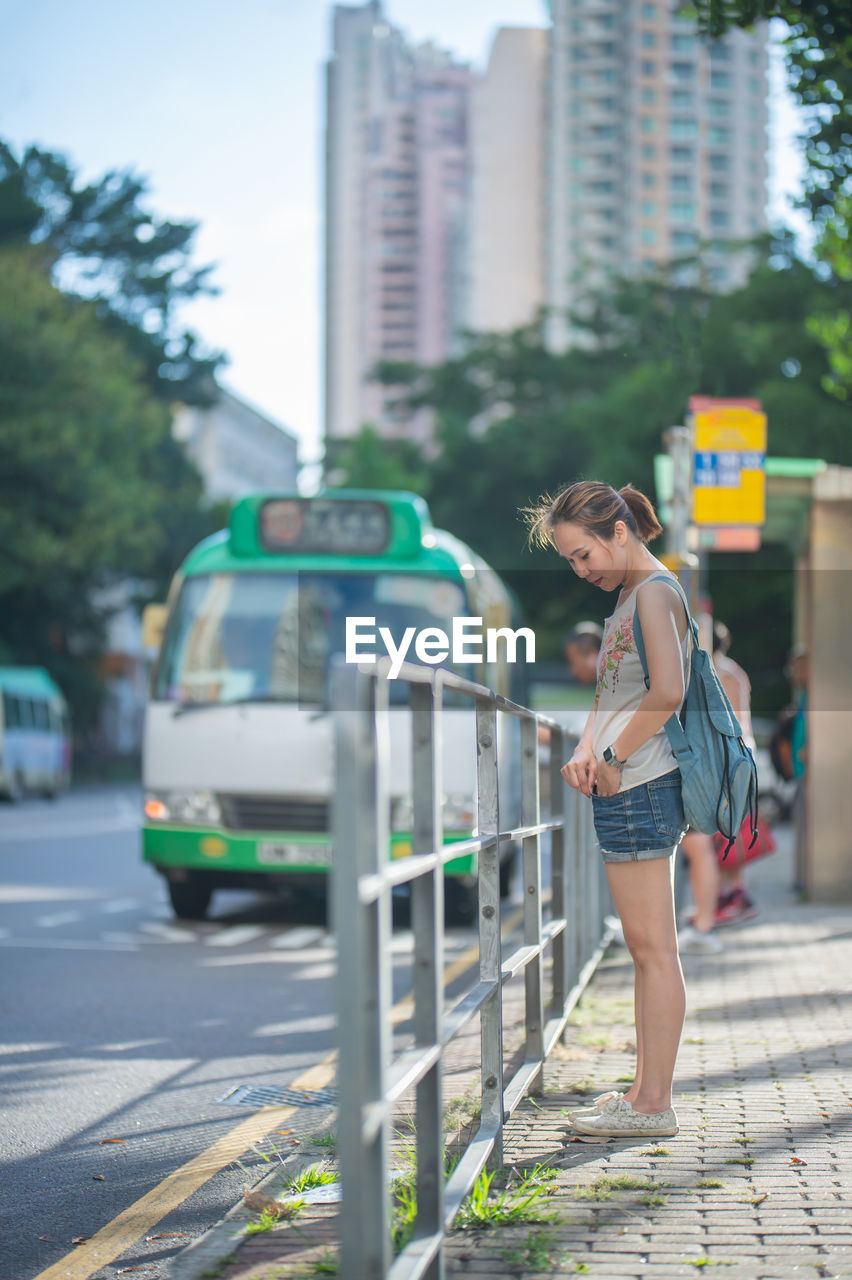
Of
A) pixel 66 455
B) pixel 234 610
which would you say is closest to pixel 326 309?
pixel 66 455

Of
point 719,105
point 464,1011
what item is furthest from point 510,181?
point 464,1011

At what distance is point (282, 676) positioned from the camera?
11.0 meters

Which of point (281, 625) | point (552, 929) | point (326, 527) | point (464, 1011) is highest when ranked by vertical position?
point (326, 527)

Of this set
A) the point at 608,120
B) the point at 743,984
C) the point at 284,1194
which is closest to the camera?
the point at 284,1194

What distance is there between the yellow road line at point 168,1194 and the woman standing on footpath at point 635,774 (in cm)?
105

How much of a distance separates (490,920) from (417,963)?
910 millimetres

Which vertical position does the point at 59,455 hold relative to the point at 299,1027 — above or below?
above

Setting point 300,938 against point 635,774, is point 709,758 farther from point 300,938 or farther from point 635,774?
point 300,938

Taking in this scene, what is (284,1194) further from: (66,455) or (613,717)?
(66,455)

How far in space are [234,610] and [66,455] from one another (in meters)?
28.7

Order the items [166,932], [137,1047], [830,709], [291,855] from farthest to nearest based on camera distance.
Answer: [830,709] → [166,932] → [291,855] → [137,1047]

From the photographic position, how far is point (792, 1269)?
3.47 meters

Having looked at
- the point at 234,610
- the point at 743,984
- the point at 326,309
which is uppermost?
the point at 326,309

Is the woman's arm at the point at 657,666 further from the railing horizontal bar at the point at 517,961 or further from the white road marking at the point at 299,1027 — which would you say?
the white road marking at the point at 299,1027
